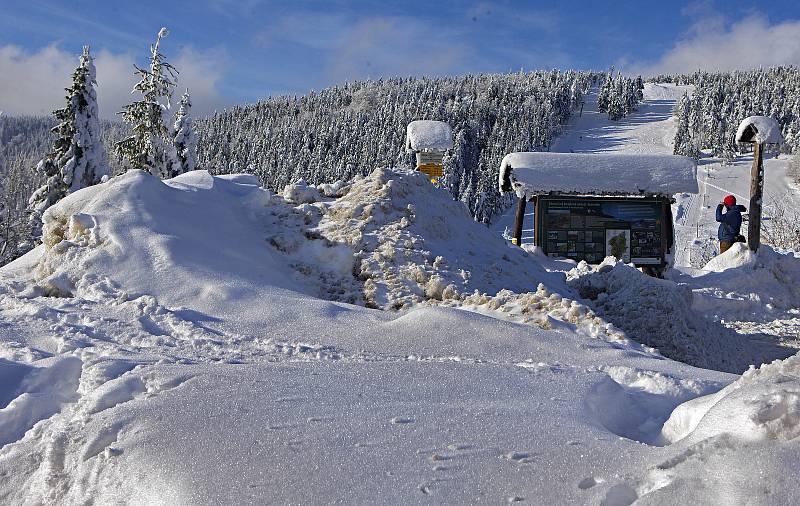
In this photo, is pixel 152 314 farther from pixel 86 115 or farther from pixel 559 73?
pixel 559 73

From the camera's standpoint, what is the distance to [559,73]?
15188cm

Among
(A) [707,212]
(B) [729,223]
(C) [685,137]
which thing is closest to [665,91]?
(C) [685,137]

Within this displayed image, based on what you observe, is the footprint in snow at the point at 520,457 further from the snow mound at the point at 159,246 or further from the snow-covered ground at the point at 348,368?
the snow mound at the point at 159,246

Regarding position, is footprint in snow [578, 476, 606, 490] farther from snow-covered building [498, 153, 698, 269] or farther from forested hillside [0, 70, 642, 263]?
forested hillside [0, 70, 642, 263]

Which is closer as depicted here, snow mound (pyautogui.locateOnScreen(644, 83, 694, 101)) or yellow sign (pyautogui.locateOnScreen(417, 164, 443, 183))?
yellow sign (pyautogui.locateOnScreen(417, 164, 443, 183))

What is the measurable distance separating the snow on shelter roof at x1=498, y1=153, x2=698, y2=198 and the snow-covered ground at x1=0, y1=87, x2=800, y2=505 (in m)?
6.39

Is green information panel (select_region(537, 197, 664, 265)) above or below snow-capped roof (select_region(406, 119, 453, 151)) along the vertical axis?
below

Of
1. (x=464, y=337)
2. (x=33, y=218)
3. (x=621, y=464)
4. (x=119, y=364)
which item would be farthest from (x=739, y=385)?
(x=33, y=218)

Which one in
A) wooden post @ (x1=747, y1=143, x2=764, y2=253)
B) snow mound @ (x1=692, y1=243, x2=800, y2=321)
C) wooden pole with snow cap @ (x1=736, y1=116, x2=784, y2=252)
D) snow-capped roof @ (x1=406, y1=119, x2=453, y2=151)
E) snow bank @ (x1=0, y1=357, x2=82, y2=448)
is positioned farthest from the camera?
wooden pole with snow cap @ (x1=736, y1=116, x2=784, y2=252)

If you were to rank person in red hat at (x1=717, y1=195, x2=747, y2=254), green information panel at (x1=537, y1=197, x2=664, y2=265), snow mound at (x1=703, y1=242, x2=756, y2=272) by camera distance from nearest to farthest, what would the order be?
snow mound at (x1=703, y1=242, x2=756, y2=272) < person in red hat at (x1=717, y1=195, x2=747, y2=254) < green information panel at (x1=537, y1=197, x2=664, y2=265)

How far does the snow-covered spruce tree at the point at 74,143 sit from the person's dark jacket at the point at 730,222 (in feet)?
66.8

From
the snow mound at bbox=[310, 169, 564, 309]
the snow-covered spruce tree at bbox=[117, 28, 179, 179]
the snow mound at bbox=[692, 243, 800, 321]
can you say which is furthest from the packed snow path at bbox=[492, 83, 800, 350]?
the snow-covered spruce tree at bbox=[117, 28, 179, 179]

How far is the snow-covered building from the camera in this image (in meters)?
14.5

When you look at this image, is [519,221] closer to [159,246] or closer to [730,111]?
[159,246]
